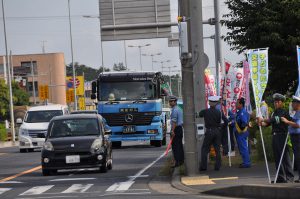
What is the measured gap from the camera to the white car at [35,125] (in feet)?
123

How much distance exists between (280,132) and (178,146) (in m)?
6.18

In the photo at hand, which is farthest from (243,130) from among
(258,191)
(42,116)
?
(42,116)

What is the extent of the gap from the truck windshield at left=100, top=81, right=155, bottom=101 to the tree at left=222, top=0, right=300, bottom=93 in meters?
4.94

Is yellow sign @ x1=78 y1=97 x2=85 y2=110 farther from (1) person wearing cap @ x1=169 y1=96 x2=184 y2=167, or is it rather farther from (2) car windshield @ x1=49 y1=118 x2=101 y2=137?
(1) person wearing cap @ x1=169 y1=96 x2=184 y2=167

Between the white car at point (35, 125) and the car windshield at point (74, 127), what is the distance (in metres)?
14.5

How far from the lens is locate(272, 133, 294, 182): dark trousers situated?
15211mm

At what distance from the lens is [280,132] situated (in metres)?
15.2

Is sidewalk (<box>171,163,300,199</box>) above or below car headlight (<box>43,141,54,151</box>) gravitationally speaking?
below

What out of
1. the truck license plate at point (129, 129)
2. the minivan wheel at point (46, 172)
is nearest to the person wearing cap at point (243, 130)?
the minivan wheel at point (46, 172)

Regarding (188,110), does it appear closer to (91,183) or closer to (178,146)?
(178,146)

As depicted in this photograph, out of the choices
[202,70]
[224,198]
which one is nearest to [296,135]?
[224,198]

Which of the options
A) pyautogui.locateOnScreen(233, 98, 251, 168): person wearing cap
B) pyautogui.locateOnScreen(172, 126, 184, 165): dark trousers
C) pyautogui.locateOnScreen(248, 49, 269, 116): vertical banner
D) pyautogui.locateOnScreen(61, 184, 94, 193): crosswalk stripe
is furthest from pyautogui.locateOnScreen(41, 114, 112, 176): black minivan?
pyautogui.locateOnScreen(248, 49, 269, 116): vertical banner

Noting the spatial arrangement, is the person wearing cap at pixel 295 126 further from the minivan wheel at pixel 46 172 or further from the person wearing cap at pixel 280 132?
the minivan wheel at pixel 46 172

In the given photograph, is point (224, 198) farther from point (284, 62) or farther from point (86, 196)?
point (284, 62)
